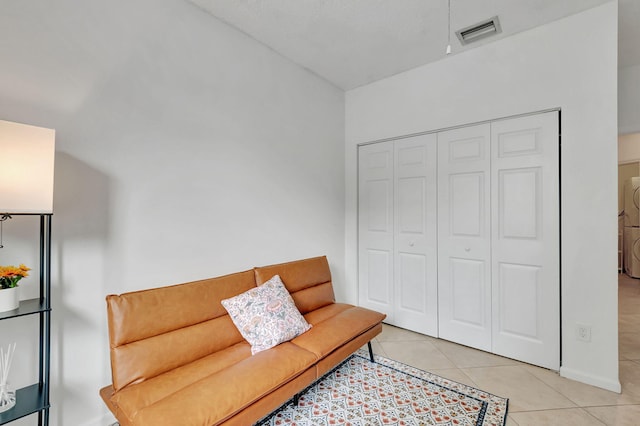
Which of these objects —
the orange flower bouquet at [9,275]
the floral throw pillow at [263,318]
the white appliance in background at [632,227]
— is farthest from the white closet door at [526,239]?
the white appliance in background at [632,227]

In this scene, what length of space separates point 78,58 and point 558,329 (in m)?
3.69

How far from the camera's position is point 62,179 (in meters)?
1.58

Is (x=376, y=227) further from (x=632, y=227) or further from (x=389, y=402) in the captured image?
(x=632, y=227)

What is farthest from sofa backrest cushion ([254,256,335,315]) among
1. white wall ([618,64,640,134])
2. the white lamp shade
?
white wall ([618,64,640,134])

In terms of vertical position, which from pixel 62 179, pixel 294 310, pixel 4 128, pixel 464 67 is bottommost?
pixel 294 310

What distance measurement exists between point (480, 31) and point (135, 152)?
108 inches

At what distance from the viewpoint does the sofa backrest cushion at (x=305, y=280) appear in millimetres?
2407

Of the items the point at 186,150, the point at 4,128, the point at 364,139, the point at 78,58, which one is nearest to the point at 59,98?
the point at 78,58

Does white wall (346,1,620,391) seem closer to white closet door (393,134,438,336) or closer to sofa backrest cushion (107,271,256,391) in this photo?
white closet door (393,134,438,336)

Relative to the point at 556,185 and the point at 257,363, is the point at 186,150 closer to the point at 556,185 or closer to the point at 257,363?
the point at 257,363

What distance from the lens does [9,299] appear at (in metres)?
1.25

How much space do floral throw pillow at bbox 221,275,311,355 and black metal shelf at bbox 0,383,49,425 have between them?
Answer: 35.6 inches

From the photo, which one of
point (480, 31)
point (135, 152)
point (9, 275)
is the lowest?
point (9, 275)

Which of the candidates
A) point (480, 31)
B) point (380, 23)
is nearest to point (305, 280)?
point (380, 23)
